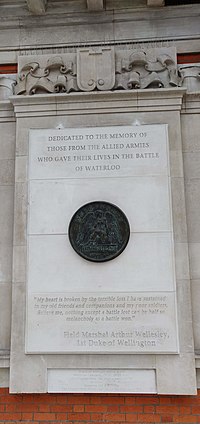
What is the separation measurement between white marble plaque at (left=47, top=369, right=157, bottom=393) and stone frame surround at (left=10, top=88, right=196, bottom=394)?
7 cm

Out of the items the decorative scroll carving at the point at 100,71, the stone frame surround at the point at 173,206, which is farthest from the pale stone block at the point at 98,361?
the decorative scroll carving at the point at 100,71

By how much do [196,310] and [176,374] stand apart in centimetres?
81

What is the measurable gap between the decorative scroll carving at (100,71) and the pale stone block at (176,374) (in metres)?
3.62

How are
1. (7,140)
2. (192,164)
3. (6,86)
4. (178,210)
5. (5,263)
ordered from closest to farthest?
(178,210), (5,263), (192,164), (7,140), (6,86)

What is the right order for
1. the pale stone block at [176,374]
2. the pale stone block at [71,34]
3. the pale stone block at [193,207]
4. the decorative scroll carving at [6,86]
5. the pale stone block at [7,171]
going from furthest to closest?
1. the pale stone block at [71,34]
2. the decorative scroll carving at [6,86]
3. the pale stone block at [7,171]
4. the pale stone block at [193,207]
5. the pale stone block at [176,374]

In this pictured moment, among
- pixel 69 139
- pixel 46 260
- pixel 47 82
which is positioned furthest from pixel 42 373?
pixel 47 82

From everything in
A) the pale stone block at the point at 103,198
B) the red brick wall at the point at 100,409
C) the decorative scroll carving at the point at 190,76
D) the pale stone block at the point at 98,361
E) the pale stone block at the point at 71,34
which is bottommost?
the red brick wall at the point at 100,409

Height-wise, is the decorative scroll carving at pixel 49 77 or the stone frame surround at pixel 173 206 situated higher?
the decorative scroll carving at pixel 49 77

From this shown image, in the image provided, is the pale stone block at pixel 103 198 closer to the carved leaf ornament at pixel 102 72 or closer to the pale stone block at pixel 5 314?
the pale stone block at pixel 5 314

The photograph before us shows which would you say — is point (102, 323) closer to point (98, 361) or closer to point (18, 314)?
point (98, 361)

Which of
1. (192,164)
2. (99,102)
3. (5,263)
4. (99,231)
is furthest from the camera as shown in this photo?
(99,102)

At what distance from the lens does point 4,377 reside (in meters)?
4.99

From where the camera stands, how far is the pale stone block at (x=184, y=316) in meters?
4.81

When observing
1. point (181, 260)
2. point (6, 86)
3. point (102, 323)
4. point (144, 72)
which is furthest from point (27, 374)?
point (144, 72)
